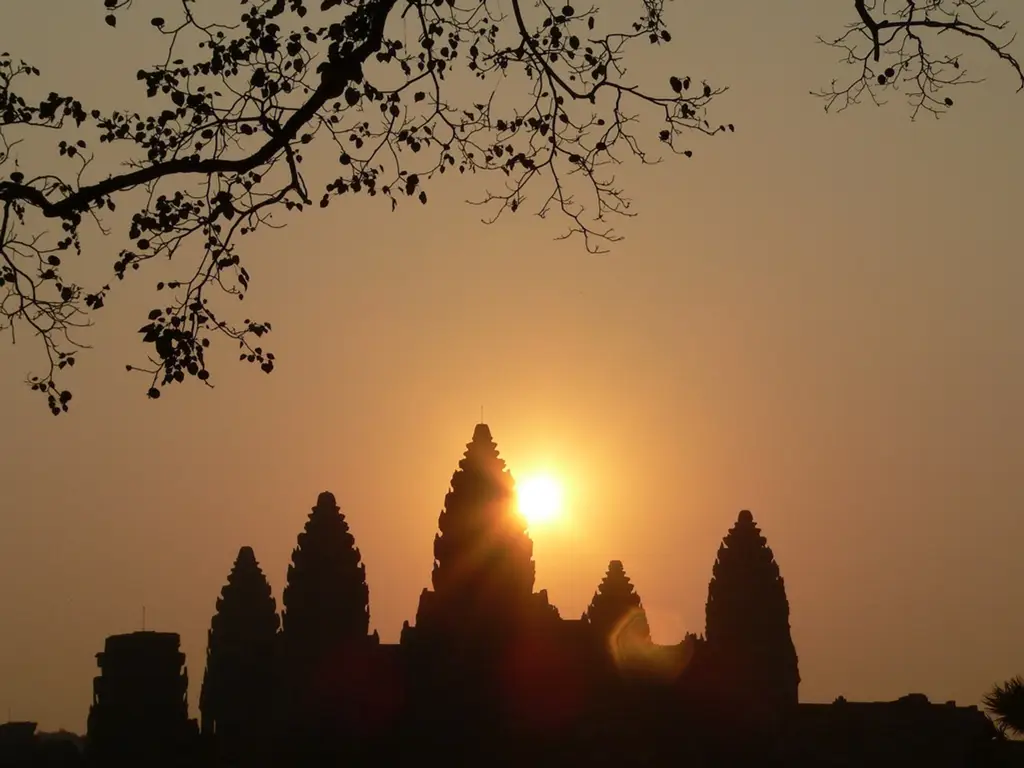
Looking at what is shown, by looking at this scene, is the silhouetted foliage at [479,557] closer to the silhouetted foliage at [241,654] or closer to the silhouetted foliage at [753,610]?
the silhouetted foliage at [241,654]

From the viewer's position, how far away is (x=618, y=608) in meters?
80.1

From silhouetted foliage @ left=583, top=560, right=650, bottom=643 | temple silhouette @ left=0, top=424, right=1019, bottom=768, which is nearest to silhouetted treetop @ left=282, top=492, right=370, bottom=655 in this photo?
temple silhouette @ left=0, top=424, right=1019, bottom=768

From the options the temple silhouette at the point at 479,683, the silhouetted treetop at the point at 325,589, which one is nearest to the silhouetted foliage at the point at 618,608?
the temple silhouette at the point at 479,683

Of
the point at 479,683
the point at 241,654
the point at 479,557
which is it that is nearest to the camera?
the point at 479,683

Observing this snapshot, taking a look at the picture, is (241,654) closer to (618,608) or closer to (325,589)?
(325,589)

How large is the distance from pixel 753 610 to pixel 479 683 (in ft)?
55.0

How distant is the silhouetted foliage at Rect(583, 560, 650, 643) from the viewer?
7788 centimetres

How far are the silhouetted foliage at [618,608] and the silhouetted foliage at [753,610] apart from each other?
144 inches

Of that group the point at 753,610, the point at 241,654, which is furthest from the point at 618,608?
the point at 241,654

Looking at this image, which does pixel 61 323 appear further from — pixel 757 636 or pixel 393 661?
pixel 757 636

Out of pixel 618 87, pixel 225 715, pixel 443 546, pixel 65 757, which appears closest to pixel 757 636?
pixel 443 546

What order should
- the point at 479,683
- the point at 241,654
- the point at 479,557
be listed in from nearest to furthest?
the point at 479,683 → the point at 479,557 → the point at 241,654

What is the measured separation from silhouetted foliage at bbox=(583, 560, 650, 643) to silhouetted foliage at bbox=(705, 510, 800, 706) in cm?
365

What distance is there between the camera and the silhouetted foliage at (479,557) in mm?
68312
